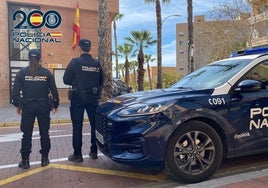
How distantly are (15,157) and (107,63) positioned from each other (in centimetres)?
821

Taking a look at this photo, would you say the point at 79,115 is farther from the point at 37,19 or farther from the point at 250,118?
the point at 37,19

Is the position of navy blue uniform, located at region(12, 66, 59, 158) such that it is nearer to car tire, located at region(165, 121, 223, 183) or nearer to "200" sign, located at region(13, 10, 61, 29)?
car tire, located at region(165, 121, 223, 183)

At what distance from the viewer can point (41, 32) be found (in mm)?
21391

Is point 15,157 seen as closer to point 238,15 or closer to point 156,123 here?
point 156,123

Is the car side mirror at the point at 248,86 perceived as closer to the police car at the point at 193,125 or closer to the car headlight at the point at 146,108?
the police car at the point at 193,125

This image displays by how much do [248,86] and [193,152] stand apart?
1.16 m

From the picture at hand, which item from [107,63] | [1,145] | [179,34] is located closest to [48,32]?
[107,63]

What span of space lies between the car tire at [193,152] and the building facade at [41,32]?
56.9ft

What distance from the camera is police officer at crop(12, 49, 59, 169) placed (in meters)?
4.97

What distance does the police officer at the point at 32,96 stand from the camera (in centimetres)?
497

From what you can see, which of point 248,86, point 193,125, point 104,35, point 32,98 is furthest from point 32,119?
point 104,35

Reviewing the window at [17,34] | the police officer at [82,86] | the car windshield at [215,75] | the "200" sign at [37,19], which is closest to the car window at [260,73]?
the car windshield at [215,75]

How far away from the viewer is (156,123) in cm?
400

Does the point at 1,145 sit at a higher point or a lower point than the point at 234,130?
lower
